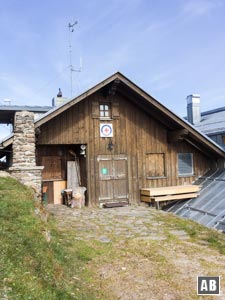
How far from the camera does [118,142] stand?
12.6 m

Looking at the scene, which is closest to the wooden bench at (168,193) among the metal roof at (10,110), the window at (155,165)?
the window at (155,165)

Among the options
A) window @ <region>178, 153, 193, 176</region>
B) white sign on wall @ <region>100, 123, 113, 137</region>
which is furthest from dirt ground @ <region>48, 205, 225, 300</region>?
window @ <region>178, 153, 193, 176</region>

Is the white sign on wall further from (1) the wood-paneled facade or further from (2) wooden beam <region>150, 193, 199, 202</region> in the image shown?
(2) wooden beam <region>150, 193, 199, 202</region>

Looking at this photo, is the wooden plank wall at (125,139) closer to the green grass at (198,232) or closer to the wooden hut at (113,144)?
the wooden hut at (113,144)

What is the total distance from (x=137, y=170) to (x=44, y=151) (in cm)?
400

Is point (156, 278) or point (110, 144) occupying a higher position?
point (110, 144)

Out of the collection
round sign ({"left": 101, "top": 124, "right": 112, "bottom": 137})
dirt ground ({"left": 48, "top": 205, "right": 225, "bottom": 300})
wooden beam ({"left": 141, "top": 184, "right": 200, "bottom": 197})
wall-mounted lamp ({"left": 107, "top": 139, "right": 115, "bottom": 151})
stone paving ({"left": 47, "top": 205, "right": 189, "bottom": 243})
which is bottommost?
dirt ground ({"left": 48, "top": 205, "right": 225, "bottom": 300})

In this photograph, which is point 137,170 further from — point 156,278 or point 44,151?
point 156,278

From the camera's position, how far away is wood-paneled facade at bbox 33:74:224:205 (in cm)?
1188

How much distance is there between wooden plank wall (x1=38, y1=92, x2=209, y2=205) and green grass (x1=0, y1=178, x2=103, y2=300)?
516cm

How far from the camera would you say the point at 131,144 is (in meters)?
12.8

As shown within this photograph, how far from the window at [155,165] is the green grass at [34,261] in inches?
272

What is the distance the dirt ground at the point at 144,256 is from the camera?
468 centimetres

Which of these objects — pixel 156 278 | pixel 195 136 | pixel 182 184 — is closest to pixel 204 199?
pixel 182 184
